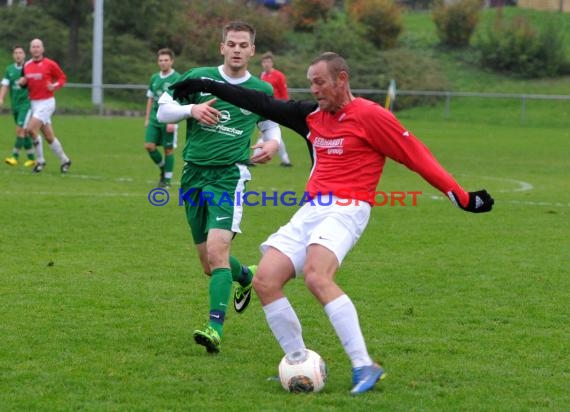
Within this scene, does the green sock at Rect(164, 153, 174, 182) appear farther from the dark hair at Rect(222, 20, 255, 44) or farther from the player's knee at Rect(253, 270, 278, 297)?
the player's knee at Rect(253, 270, 278, 297)

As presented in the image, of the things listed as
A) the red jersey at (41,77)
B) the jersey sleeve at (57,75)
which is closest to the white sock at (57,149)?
the red jersey at (41,77)

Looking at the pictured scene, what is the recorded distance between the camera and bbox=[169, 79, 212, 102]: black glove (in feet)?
21.2

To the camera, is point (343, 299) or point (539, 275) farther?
point (539, 275)

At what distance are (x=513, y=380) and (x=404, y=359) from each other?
2.42 ft

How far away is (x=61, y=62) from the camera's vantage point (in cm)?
4747

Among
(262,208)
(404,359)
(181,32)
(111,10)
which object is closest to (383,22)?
(181,32)

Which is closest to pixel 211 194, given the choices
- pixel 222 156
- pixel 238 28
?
pixel 222 156

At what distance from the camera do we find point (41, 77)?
62.0 feet

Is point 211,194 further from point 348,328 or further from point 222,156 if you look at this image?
point 348,328

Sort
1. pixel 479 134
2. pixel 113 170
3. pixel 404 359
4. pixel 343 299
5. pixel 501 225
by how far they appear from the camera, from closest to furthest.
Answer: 1. pixel 343 299
2. pixel 404 359
3. pixel 501 225
4. pixel 113 170
5. pixel 479 134

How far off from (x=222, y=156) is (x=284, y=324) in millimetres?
1774

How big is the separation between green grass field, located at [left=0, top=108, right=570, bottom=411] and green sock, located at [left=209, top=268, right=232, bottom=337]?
0.19 meters

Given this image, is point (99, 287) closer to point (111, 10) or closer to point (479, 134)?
point (479, 134)

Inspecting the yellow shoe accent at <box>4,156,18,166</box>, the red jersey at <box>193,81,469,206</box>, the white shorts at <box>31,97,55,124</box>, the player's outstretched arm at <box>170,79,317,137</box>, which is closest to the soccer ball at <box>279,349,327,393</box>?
the red jersey at <box>193,81,469,206</box>
